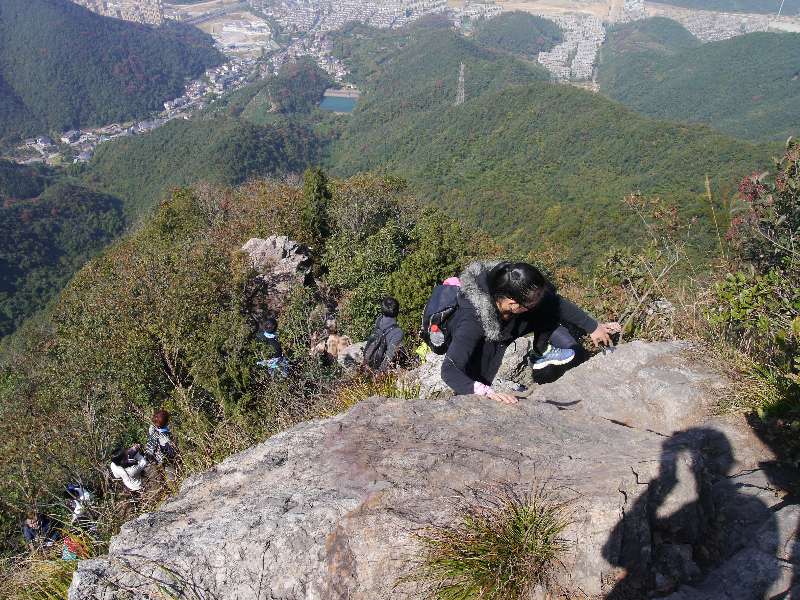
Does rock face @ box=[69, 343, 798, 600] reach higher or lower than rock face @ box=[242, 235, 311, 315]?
higher

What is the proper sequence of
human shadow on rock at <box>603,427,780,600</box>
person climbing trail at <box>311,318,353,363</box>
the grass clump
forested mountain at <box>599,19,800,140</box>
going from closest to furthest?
1. the grass clump
2. human shadow on rock at <box>603,427,780,600</box>
3. person climbing trail at <box>311,318,353,363</box>
4. forested mountain at <box>599,19,800,140</box>

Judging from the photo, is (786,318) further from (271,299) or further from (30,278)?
(30,278)

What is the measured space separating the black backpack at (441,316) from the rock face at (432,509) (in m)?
0.50

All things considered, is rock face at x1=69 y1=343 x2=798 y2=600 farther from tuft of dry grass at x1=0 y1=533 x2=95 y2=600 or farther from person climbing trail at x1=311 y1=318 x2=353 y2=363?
person climbing trail at x1=311 y1=318 x2=353 y2=363

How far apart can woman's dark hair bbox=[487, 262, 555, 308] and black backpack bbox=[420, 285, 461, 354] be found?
1.66ft

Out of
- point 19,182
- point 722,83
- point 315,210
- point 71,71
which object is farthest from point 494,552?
point 71,71

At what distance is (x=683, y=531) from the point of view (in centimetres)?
247

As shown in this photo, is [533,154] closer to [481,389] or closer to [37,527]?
[481,389]

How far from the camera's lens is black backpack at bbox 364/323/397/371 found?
5.70 metres

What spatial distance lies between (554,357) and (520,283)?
1.27m

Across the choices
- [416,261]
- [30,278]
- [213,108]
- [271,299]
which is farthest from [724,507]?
[213,108]

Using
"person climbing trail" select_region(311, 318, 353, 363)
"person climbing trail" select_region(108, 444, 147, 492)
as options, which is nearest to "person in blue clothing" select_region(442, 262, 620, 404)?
"person climbing trail" select_region(108, 444, 147, 492)

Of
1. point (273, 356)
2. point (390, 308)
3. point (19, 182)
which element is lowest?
point (19, 182)

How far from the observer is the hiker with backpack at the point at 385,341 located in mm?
5648
